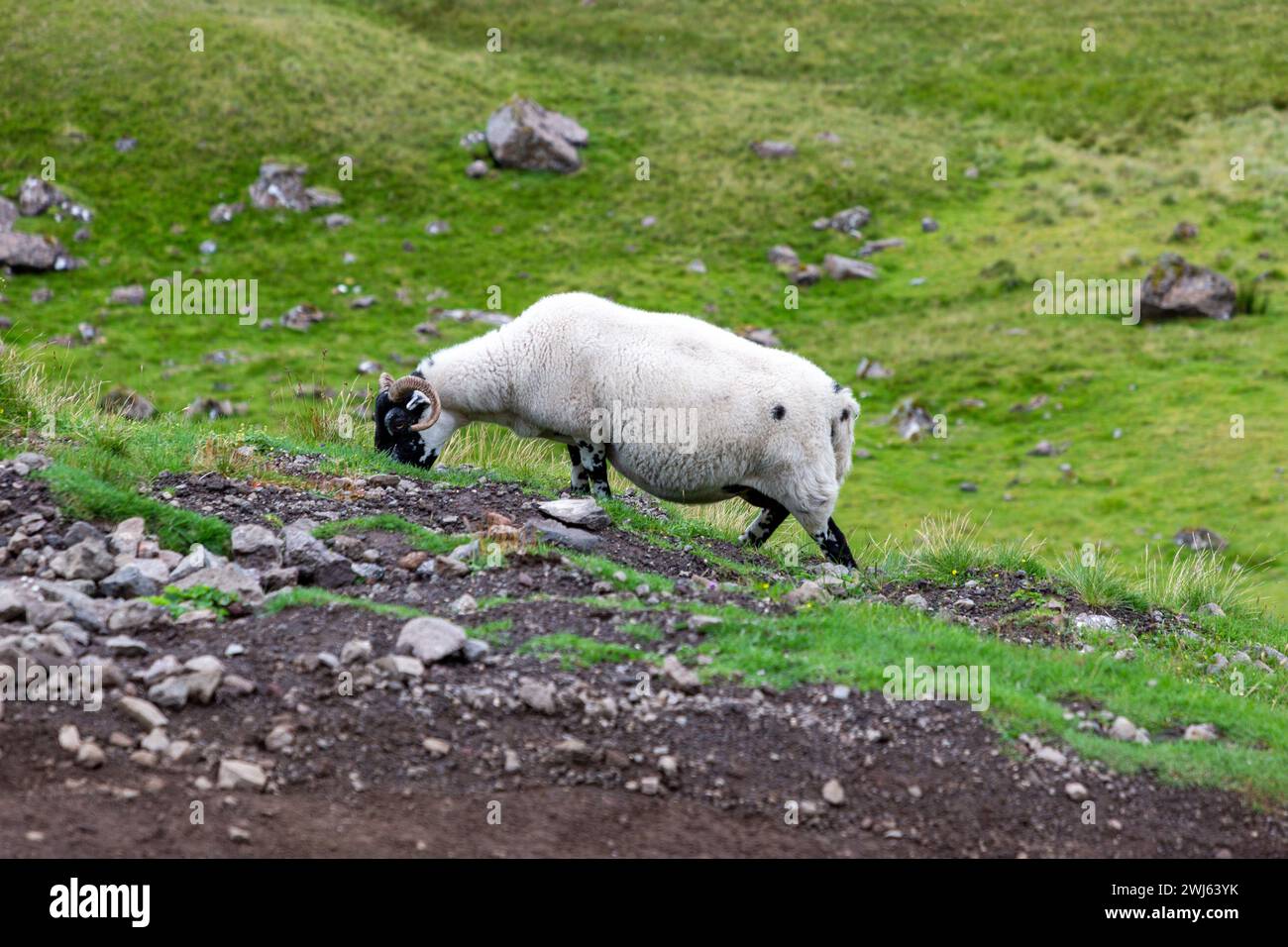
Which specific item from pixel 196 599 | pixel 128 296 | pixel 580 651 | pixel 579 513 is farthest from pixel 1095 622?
pixel 128 296

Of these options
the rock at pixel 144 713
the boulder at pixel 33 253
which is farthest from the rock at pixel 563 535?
the boulder at pixel 33 253

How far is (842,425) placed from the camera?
13633mm

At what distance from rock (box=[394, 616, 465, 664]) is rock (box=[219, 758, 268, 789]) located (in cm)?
145

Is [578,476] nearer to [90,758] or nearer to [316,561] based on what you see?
[316,561]

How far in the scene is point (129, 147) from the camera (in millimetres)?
44719

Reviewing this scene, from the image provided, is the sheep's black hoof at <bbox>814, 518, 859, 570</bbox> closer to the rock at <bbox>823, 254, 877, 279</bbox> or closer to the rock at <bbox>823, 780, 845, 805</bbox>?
the rock at <bbox>823, 780, 845, 805</bbox>

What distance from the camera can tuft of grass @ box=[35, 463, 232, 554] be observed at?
10.2m

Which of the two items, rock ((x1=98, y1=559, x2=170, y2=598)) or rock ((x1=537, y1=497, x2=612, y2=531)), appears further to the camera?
rock ((x1=537, y1=497, x2=612, y2=531))

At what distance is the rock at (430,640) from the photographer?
8203 millimetres

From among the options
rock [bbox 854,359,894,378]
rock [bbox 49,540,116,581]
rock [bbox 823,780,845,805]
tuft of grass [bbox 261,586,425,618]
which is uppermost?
rock [bbox 49,540,116,581]

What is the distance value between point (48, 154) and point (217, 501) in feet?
123

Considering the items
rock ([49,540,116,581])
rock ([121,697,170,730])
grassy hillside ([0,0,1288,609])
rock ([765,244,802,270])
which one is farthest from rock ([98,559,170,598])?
rock ([765,244,802,270])

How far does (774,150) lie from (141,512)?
41.0m

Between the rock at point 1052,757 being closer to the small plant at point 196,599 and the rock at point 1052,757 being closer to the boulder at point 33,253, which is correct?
the small plant at point 196,599
